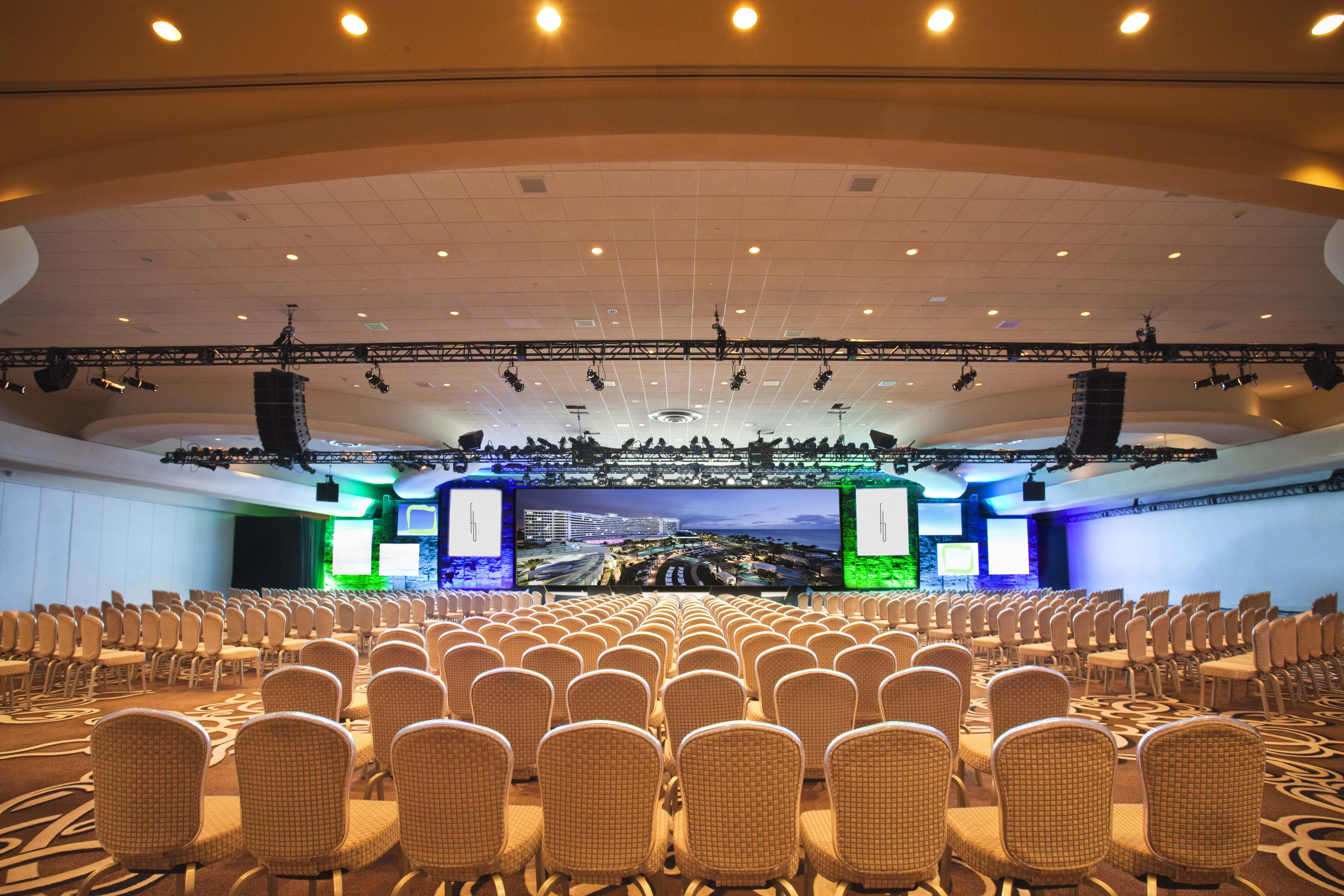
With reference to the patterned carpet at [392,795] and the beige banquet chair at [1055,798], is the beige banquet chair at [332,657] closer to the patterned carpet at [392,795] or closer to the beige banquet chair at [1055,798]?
the patterned carpet at [392,795]

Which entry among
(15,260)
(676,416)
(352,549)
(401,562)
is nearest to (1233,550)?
(676,416)

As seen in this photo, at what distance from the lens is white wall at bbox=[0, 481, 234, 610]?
49.8 ft

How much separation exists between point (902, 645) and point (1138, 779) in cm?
182

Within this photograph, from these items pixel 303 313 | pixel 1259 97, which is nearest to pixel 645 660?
pixel 1259 97

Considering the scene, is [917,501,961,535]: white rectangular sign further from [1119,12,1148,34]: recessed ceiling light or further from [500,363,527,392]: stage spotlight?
[1119,12,1148,34]: recessed ceiling light

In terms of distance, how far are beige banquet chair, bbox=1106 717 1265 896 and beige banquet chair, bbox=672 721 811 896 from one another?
1230mm

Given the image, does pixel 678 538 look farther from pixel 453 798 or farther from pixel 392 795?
pixel 453 798

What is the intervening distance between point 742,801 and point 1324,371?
1192cm

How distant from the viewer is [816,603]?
17.8 meters

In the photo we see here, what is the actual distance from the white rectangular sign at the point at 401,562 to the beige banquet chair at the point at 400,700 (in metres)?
24.1

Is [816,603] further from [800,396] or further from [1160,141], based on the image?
[1160,141]

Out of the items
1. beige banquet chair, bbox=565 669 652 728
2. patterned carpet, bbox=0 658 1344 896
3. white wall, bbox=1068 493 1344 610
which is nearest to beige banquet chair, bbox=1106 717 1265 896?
patterned carpet, bbox=0 658 1344 896

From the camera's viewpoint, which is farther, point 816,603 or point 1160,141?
point 816,603

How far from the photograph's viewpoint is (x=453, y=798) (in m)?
2.58
